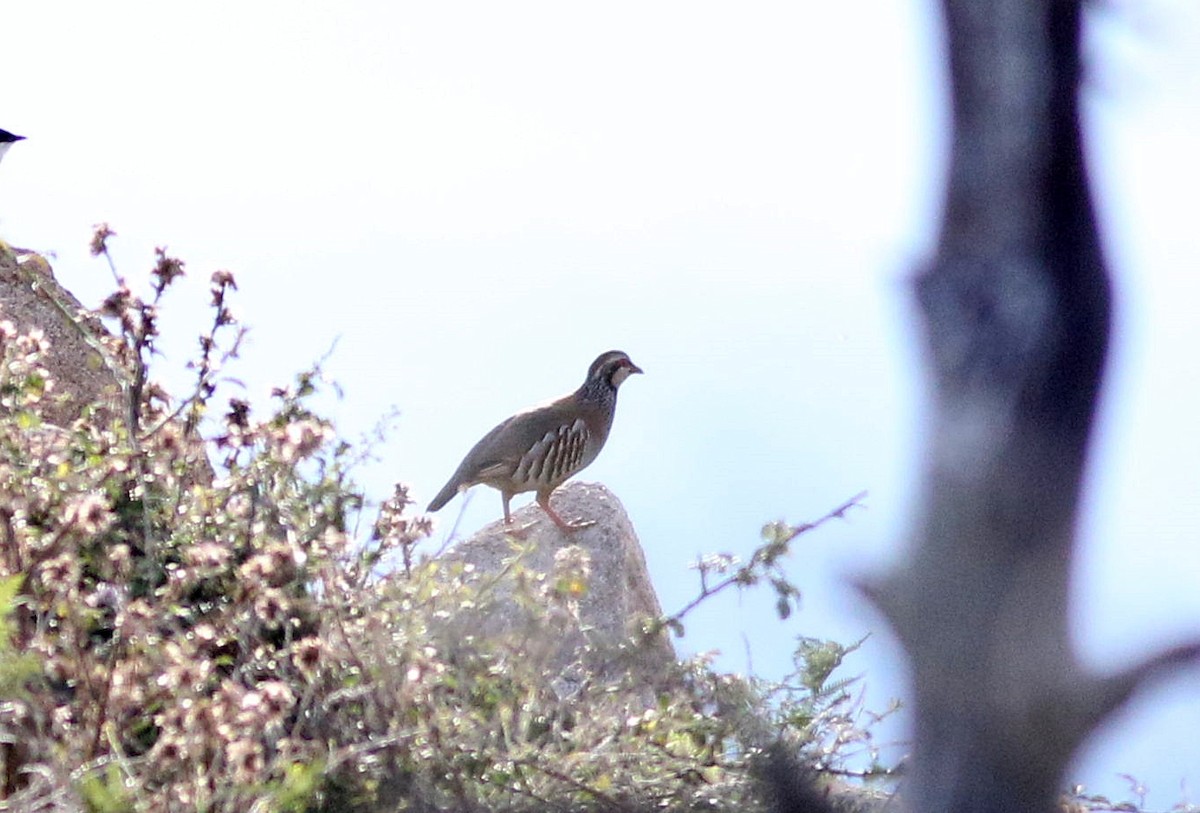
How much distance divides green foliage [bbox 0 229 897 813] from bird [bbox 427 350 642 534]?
14.4ft

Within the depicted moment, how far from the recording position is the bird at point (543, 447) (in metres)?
9.20

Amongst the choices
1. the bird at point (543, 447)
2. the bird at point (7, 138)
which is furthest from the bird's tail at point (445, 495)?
the bird at point (7, 138)

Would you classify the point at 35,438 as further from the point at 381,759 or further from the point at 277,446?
the point at 381,759

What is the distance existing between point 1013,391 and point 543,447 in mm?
7945

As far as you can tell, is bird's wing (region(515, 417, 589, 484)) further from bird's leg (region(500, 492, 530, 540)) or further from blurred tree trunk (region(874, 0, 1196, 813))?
blurred tree trunk (region(874, 0, 1196, 813))

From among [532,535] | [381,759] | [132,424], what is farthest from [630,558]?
[381,759]

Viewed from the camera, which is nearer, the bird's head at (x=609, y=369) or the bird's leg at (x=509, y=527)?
the bird's leg at (x=509, y=527)

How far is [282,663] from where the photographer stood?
11.8 feet

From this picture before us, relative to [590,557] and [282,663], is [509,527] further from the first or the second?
[282,663]

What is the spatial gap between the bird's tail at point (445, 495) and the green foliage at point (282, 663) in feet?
17.0

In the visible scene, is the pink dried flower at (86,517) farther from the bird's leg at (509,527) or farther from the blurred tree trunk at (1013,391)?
the bird's leg at (509,527)

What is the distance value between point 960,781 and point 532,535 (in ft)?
22.9

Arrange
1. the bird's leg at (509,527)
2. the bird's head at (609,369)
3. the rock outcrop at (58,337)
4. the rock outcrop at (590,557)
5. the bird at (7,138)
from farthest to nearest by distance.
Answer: the bird at (7,138) → the bird's head at (609,369) → the bird's leg at (509,527) → the rock outcrop at (58,337) → the rock outcrop at (590,557)

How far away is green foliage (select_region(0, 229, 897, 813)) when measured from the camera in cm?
322
